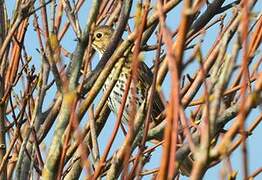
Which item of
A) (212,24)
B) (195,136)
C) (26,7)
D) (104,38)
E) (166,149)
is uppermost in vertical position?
(104,38)

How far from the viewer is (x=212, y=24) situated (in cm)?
467

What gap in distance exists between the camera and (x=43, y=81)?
372cm

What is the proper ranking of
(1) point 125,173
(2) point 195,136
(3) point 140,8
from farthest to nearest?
(2) point 195,136 < (3) point 140,8 < (1) point 125,173

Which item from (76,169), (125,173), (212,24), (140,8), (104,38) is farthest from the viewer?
(104,38)

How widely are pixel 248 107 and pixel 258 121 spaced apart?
1.25 m

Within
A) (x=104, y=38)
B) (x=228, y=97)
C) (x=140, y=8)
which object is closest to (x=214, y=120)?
(x=140, y=8)

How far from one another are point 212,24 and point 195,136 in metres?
1.63

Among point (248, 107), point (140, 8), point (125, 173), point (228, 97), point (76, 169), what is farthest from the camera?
point (228, 97)

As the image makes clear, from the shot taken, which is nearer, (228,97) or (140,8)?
(140,8)

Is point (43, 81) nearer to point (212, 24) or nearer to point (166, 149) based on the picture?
point (212, 24)

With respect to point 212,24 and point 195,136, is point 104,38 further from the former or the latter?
point 195,136

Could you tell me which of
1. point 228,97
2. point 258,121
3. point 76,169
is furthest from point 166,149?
point 228,97

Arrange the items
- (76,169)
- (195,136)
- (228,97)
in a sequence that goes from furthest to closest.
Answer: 1. (228,97)
2. (76,169)
3. (195,136)

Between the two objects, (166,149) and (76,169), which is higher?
(76,169)
